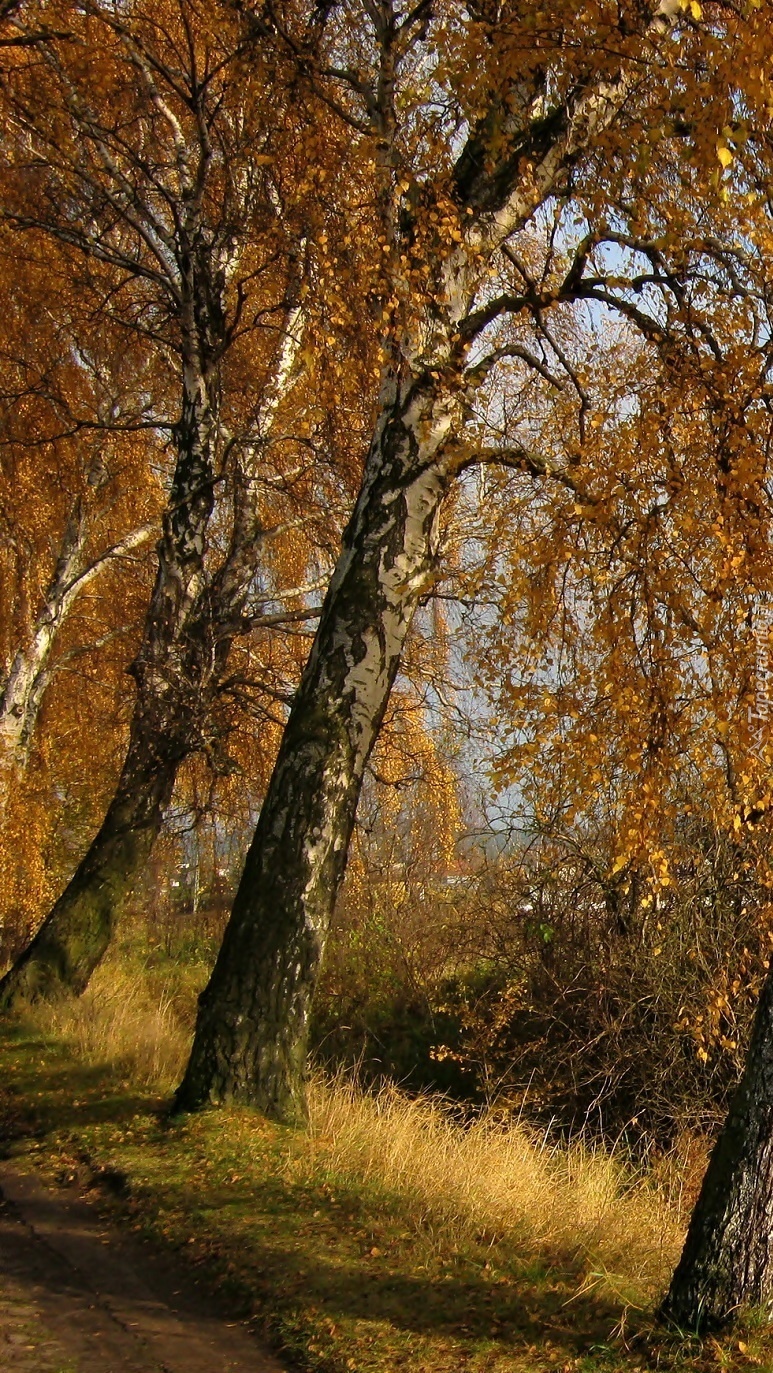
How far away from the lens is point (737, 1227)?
15.3 feet

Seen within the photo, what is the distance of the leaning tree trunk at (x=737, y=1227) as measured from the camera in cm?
465

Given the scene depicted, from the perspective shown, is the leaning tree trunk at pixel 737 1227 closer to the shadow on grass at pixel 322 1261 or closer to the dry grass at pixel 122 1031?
the shadow on grass at pixel 322 1261

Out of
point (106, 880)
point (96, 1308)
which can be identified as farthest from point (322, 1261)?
point (106, 880)

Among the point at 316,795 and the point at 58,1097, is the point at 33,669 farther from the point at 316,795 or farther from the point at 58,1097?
the point at 316,795

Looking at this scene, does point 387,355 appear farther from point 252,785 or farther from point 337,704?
point 252,785

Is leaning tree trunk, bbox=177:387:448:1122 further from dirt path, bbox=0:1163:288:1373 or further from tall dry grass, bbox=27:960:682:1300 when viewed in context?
dirt path, bbox=0:1163:288:1373

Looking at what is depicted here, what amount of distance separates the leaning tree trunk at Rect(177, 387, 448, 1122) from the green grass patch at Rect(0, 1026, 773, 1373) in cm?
37

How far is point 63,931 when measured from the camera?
11.3m

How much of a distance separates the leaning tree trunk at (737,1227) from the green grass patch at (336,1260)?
0.12 metres

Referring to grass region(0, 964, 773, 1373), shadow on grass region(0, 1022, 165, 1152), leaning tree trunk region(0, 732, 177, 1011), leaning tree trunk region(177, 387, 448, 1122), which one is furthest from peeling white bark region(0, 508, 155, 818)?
leaning tree trunk region(177, 387, 448, 1122)

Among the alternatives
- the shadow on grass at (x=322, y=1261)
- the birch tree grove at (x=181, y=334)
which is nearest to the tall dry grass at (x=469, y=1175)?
the shadow on grass at (x=322, y=1261)

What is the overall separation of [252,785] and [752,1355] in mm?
11105

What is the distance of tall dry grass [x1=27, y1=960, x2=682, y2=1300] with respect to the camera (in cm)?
582

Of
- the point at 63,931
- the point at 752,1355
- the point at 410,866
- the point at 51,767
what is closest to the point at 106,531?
the point at 51,767
